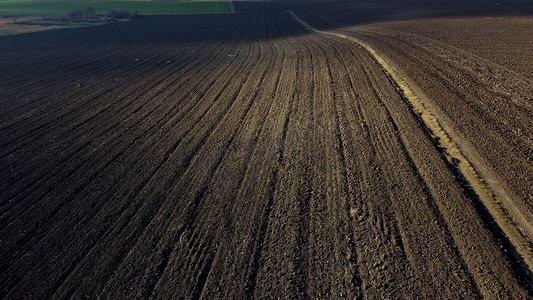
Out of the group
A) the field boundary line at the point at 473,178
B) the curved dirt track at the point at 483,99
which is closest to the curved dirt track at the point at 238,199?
the field boundary line at the point at 473,178

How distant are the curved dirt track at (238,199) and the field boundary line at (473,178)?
1.00ft

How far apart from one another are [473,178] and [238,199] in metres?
5.51

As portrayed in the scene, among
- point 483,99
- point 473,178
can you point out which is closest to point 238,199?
point 473,178

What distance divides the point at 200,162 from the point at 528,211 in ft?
24.7

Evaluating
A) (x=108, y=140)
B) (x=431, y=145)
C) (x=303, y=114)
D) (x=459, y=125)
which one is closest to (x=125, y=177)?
(x=108, y=140)

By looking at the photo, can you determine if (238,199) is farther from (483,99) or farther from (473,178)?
(483,99)

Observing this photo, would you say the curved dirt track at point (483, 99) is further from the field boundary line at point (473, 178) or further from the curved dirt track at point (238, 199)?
the curved dirt track at point (238, 199)

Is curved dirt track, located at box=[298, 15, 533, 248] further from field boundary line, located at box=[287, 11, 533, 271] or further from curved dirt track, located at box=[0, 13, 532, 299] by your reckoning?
curved dirt track, located at box=[0, 13, 532, 299]

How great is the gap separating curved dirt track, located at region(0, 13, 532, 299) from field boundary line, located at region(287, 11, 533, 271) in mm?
306

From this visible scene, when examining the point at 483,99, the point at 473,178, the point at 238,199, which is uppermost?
the point at 483,99

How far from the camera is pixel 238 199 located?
7.33 metres

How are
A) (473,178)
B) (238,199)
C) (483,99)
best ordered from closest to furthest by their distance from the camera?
(238,199), (473,178), (483,99)

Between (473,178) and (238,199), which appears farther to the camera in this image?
(473,178)

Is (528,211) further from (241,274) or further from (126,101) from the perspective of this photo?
(126,101)
